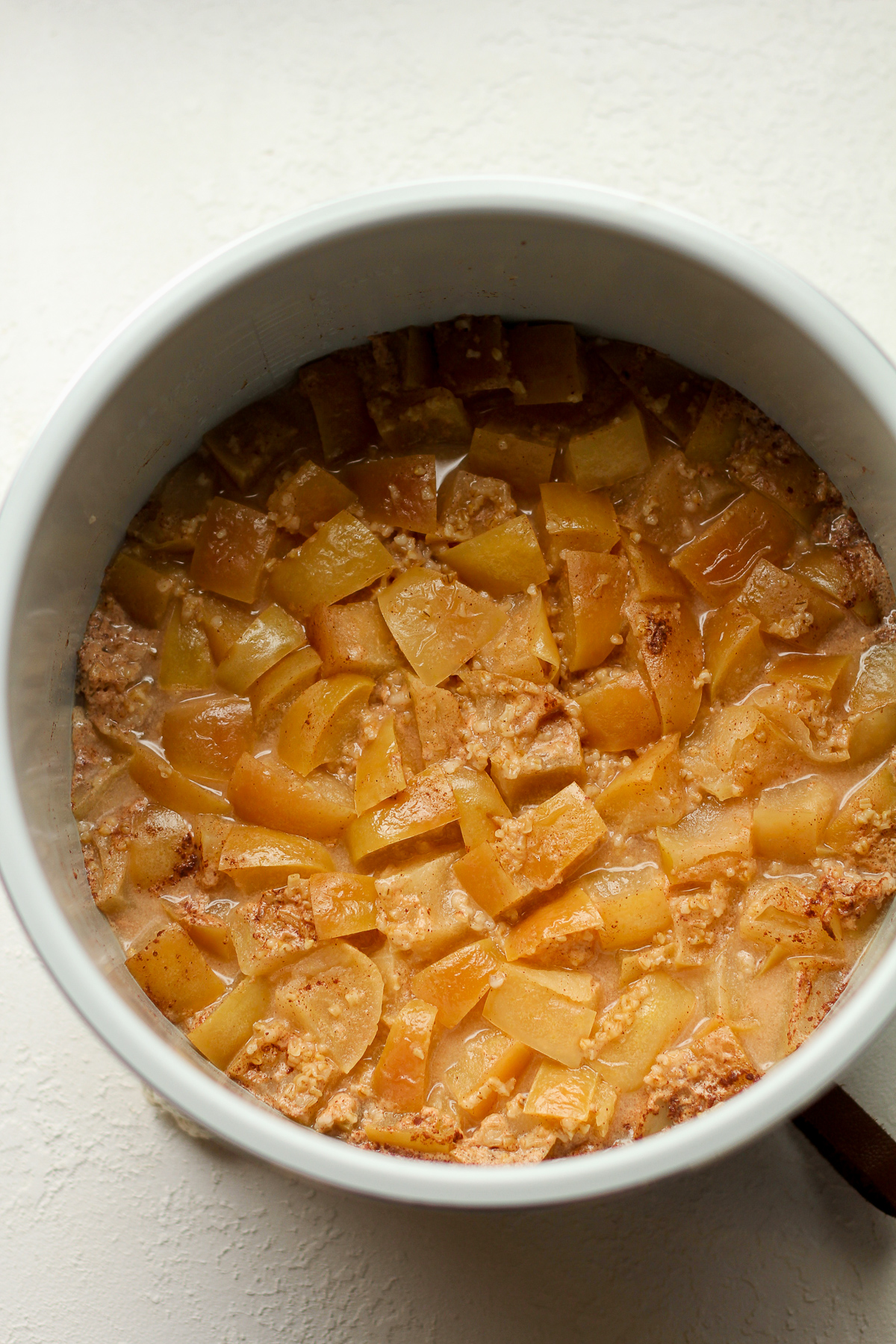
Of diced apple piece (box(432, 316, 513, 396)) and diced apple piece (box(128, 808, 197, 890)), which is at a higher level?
diced apple piece (box(432, 316, 513, 396))

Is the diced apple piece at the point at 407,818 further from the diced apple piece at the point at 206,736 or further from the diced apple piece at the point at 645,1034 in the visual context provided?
the diced apple piece at the point at 645,1034

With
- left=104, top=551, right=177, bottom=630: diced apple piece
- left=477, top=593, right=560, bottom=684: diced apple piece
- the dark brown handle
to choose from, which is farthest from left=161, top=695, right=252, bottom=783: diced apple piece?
the dark brown handle

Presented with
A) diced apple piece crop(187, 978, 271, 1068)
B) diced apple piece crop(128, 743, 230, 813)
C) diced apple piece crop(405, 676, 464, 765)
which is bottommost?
diced apple piece crop(187, 978, 271, 1068)

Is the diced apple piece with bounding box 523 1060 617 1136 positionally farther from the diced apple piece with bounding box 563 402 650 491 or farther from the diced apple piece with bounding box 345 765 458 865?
the diced apple piece with bounding box 563 402 650 491

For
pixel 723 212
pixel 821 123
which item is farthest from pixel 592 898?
pixel 821 123

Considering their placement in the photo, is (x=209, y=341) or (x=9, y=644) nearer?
(x=9, y=644)

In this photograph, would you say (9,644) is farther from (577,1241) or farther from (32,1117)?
(577,1241)

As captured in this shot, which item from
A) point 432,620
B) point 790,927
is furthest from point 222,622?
point 790,927
